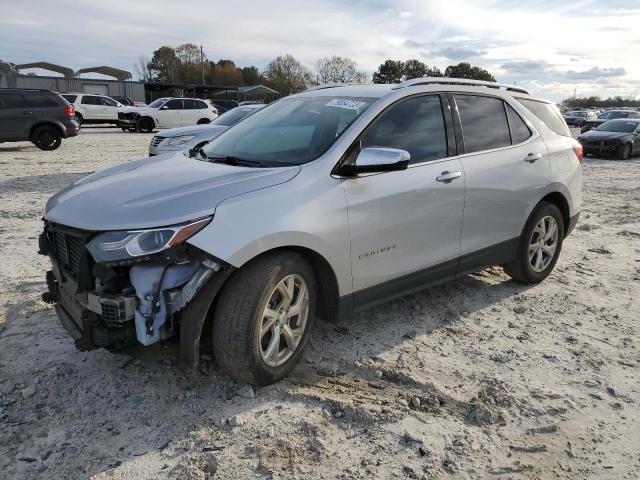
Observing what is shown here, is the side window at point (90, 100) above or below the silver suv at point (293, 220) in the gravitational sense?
above

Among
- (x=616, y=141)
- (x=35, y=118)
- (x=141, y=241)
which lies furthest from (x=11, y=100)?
(x=616, y=141)

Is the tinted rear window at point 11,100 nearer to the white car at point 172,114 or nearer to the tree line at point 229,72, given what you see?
the white car at point 172,114

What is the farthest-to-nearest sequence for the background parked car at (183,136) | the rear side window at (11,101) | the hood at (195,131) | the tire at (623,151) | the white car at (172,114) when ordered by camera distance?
the white car at (172,114), the tire at (623,151), the rear side window at (11,101), the hood at (195,131), the background parked car at (183,136)

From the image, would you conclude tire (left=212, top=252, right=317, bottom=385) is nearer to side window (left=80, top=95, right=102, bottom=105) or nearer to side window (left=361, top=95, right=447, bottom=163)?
side window (left=361, top=95, right=447, bottom=163)

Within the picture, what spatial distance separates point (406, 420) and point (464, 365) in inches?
31.0

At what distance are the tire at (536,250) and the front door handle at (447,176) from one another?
1.18m

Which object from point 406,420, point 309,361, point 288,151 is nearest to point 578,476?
point 406,420

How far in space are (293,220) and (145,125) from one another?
24.2 meters

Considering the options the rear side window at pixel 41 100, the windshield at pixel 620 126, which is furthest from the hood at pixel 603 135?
the rear side window at pixel 41 100

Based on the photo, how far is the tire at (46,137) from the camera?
15969 mm

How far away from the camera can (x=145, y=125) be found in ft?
82.4

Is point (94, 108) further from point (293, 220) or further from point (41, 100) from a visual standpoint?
point (293, 220)

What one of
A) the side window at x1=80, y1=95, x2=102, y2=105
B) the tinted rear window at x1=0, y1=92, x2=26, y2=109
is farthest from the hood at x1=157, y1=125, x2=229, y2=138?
the side window at x1=80, y1=95, x2=102, y2=105

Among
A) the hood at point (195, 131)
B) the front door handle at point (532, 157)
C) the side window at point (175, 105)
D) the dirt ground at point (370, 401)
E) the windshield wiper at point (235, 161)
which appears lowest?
the dirt ground at point (370, 401)
